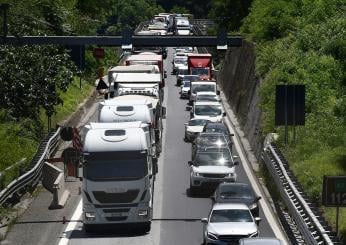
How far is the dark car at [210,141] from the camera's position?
41.4m

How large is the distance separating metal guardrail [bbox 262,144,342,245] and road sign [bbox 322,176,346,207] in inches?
28.2

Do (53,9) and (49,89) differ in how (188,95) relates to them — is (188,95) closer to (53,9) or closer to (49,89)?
(53,9)

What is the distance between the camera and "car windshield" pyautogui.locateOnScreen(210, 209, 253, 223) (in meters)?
27.6

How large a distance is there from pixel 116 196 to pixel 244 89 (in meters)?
36.4

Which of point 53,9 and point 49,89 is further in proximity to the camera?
point 53,9

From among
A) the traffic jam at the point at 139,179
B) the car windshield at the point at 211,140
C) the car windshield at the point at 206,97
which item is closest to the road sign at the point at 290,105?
the traffic jam at the point at 139,179

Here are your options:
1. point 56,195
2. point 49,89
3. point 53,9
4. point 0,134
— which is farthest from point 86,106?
point 56,195

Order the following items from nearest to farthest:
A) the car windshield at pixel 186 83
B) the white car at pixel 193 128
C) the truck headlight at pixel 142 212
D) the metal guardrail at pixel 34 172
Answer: the truck headlight at pixel 142 212, the metal guardrail at pixel 34 172, the white car at pixel 193 128, the car windshield at pixel 186 83

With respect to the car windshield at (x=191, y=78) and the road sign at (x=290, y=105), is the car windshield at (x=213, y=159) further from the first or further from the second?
the car windshield at (x=191, y=78)

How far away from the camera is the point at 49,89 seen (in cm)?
5128

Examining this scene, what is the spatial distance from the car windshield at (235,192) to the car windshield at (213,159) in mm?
5903

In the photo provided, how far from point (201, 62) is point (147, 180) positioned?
56.0 m

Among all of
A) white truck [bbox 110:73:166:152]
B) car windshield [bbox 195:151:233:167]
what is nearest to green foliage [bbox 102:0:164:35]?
white truck [bbox 110:73:166:152]

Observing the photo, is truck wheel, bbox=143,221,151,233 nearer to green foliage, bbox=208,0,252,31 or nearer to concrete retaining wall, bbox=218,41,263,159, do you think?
concrete retaining wall, bbox=218,41,263,159
